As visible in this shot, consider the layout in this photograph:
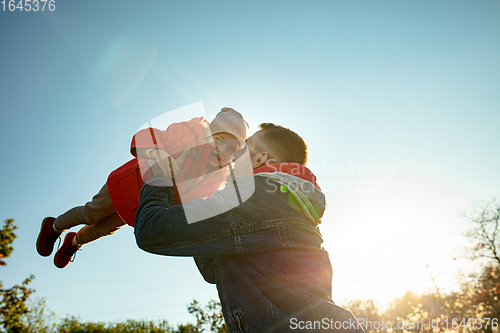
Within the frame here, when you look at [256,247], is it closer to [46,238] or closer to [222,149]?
[222,149]

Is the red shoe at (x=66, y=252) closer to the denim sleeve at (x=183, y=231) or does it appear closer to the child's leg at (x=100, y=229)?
the child's leg at (x=100, y=229)

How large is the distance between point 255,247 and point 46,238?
2800 mm

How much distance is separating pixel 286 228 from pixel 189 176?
3.31 ft

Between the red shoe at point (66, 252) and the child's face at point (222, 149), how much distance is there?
81.0 inches

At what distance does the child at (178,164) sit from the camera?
2.18 meters

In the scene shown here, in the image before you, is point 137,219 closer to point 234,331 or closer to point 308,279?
point 234,331

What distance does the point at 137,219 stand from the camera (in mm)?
1383

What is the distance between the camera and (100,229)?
111 inches

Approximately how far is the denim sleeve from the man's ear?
32.9 inches

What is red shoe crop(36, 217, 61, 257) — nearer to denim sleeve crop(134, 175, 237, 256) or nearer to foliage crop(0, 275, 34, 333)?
Result: denim sleeve crop(134, 175, 237, 256)

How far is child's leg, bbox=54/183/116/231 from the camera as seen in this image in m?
2.61

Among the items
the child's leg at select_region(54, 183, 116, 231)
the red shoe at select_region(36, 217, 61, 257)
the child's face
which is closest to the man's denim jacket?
the child's face

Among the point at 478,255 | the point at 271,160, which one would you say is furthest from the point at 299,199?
the point at 478,255

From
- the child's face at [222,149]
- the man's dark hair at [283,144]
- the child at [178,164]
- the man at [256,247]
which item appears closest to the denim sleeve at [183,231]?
the man at [256,247]
